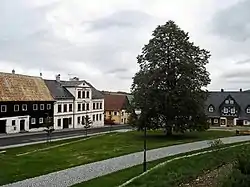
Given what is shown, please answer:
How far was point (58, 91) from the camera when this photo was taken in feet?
240

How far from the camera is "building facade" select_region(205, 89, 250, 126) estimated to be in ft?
270

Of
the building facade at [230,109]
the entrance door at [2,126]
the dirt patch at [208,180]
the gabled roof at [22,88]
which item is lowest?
the dirt patch at [208,180]

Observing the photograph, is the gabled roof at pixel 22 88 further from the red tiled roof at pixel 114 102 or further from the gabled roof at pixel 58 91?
the red tiled roof at pixel 114 102

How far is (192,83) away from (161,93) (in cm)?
347

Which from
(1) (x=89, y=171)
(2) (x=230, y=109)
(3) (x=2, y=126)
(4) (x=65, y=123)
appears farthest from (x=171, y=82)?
(2) (x=230, y=109)

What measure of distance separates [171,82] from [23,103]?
2556 centimetres

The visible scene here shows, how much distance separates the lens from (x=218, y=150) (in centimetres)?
2884

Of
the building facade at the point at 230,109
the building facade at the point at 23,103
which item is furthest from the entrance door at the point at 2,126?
the building facade at the point at 230,109

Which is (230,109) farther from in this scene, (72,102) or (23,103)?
(23,103)

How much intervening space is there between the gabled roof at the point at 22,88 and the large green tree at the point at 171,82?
21430mm

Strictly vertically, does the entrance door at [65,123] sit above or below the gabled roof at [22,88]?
below

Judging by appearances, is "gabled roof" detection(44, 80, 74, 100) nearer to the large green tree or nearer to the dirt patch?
the large green tree

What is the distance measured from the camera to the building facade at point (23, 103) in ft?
195

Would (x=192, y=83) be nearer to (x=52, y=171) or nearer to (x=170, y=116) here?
(x=170, y=116)
